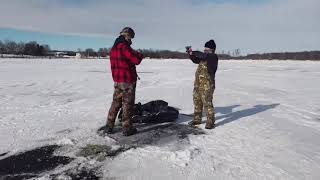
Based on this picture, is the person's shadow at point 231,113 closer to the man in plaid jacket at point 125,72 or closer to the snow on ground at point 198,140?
the snow on ground at point 198,140

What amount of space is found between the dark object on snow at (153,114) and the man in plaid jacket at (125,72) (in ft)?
3.34

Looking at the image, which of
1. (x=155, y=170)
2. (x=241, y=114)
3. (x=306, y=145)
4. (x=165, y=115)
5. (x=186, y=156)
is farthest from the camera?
(x=241, y=114)

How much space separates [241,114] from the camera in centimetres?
1021

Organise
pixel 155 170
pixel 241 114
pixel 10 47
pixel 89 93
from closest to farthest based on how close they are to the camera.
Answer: pixel 155 170
pixel 241 114
pixel 89 93
pixel 10 47

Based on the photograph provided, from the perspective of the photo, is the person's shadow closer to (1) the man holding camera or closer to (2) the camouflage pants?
(1) the man holding camera

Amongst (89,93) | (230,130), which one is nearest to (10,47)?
(89,93)

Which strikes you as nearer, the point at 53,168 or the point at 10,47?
the point at 53,168

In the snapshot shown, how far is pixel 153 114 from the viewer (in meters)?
8.45

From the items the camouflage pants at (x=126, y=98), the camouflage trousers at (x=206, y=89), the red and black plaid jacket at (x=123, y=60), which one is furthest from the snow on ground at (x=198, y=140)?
the red and black plaid jacket at (x=123, y=60)

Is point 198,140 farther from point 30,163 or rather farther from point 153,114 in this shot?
point 30,163

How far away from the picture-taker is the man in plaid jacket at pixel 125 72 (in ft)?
23.1

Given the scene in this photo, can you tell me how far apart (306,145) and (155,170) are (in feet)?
10.3

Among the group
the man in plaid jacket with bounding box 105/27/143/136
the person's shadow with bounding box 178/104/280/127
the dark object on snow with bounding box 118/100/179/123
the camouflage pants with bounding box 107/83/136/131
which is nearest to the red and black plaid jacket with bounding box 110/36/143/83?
the man in plaid jacket with bounding box 105/27/143/136

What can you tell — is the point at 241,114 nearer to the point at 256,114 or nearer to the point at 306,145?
the point at 256,114
